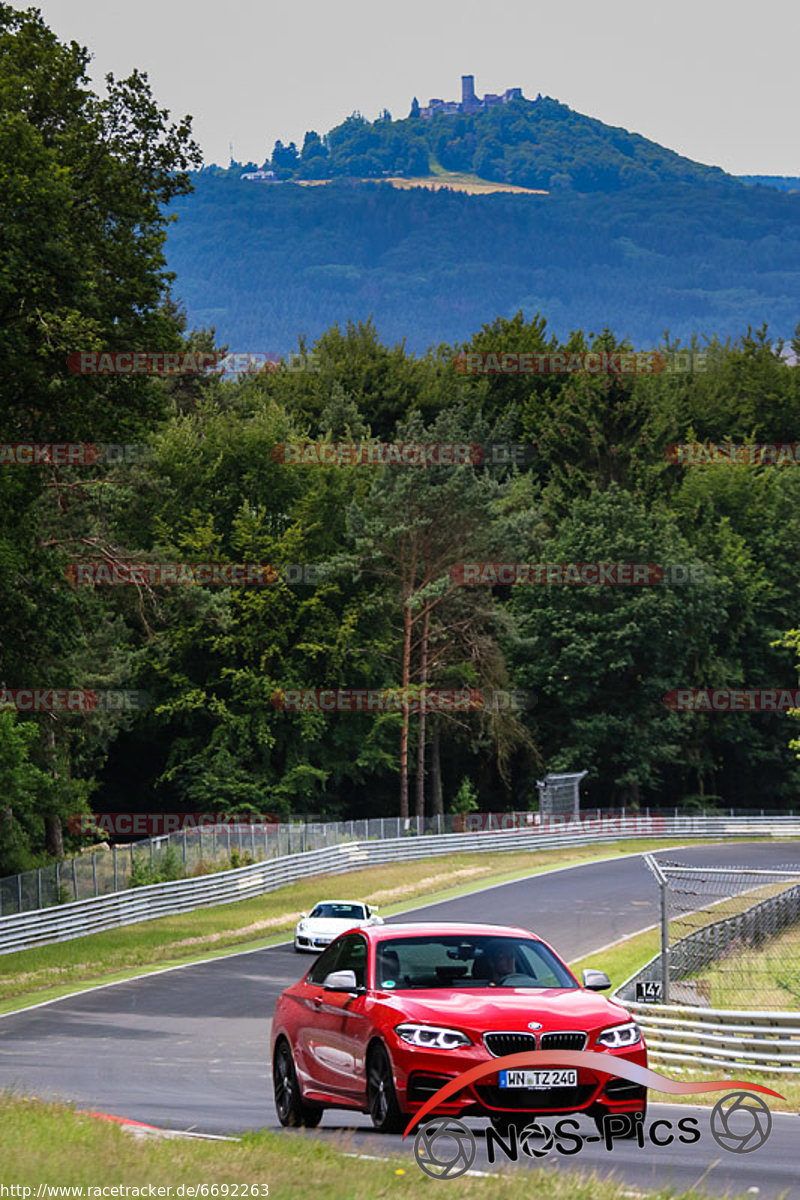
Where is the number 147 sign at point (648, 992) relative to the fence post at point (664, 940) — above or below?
below

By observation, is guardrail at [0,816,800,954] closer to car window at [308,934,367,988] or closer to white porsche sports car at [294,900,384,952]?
white porsche sports car at [294,900,384,952]

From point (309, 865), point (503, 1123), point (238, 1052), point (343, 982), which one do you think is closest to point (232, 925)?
point (309, 865)

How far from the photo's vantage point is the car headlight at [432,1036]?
10492 mm

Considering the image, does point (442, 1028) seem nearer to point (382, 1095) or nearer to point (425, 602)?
point (382, 1095)

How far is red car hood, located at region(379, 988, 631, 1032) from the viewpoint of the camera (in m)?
10.6

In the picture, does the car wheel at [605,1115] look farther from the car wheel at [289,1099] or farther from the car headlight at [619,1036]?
the car wheel at [289,1099]

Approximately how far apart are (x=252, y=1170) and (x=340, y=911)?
29627 millimetres

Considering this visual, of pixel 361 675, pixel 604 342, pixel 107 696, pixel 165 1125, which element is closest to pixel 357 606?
pixel 361 675

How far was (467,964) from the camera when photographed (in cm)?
1176

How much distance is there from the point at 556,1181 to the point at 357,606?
68.5m

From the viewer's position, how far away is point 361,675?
7800 cm

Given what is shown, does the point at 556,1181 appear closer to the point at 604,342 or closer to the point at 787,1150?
the point at 787,1150

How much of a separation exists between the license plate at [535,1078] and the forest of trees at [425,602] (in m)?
30.4

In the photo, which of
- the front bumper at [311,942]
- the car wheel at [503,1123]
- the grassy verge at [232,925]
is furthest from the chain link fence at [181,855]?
the car wheel at [503,1123]
